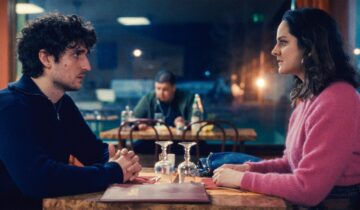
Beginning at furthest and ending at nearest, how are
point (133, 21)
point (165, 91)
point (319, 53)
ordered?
point (133, 21), point (165, 91), point (319, 53)

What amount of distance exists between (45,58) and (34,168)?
0.47 metres

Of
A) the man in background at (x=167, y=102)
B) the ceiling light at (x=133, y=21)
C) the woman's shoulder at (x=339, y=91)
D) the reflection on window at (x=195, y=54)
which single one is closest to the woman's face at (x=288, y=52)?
the woman's shoulder at (x=339, y=91)

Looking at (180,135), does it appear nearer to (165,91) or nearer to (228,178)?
(165,91)

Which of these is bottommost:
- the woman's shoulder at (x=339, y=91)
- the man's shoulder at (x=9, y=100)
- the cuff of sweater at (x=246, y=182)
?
the cuff of sweater at (x=246, y=182)

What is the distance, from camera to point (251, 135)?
150 inches

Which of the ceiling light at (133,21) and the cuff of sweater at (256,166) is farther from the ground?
the ceiling light at (133,21)

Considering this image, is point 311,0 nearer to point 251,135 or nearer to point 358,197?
point 251,135

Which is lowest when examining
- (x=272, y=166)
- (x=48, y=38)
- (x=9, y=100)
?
(x=272, y=166)

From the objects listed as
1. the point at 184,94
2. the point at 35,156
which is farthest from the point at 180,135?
the point at 35,156

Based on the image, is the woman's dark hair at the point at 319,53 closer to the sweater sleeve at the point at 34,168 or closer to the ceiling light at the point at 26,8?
the sweater sleeve at the point at 34,168

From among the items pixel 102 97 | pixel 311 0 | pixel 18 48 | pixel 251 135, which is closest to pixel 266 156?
pixel 251 135

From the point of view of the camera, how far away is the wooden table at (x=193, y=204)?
3.69 ft

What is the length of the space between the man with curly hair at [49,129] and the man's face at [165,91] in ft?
8.67

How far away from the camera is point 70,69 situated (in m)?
1.51
